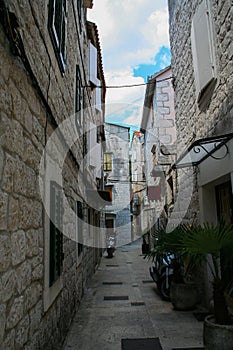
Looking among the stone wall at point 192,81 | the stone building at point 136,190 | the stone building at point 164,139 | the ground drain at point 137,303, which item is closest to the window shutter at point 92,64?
the stone building at point 164,139

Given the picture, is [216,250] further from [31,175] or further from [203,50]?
[203,50]

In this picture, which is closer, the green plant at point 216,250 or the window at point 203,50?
the green plant at point 216,250

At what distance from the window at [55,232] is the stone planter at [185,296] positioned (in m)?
2.56

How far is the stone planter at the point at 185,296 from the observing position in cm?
510

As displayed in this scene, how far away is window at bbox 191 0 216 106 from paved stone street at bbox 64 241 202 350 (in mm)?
3920

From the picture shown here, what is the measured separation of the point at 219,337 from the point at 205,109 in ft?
12.4

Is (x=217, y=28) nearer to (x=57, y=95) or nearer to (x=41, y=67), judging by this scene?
(x=57, y=95)

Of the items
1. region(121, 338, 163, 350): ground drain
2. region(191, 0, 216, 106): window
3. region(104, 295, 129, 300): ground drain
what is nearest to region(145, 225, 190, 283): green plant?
region(121, 338, 163, 350): ground drain

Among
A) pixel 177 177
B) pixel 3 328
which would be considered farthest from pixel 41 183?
pixel 177 177

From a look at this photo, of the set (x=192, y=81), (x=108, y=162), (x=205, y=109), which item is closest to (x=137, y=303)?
(x=205, y=109)

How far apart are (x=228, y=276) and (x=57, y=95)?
123 inches

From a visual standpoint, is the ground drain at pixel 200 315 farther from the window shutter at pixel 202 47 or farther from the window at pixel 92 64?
the window at pixel 92 64

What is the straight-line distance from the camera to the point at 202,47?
5.02 m

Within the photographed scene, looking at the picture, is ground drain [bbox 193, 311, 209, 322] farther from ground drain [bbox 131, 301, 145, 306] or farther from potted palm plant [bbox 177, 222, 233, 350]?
potted palm plant [bbox 177, 222, 233, 350]
